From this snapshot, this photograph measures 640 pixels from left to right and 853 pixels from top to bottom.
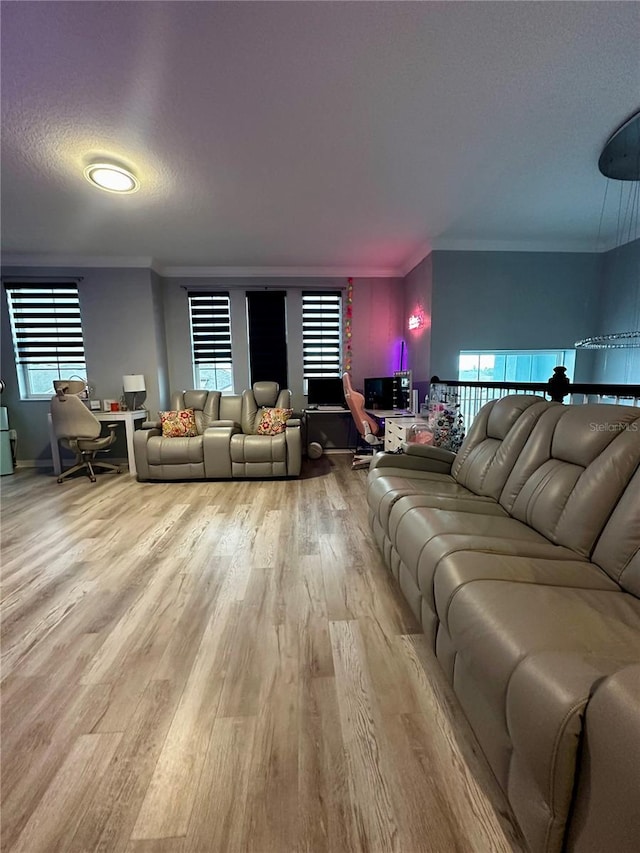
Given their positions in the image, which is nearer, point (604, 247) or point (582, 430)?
point (582, 430)

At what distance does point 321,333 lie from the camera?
5094 millimetres

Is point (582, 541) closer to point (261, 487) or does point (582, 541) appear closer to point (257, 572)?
point (257, 572)

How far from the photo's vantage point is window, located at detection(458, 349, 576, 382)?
170 inches

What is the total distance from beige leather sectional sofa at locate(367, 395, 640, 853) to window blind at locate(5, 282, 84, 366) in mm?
4884

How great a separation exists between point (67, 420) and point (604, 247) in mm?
6769

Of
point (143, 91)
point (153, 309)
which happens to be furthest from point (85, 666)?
point (153, 309)

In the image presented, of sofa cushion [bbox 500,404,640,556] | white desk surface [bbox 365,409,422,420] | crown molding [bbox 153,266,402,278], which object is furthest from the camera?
crown molding [bbox 153,266,402,278]

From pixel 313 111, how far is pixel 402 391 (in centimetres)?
316

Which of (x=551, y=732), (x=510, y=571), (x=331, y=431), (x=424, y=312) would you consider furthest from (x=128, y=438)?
(x=551, y=732)

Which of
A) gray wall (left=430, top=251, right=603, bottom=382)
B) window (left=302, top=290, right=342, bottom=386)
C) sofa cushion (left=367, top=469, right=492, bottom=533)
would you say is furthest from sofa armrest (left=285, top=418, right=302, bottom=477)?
gray wall (left=430, top=251, right=603, bottom=382)

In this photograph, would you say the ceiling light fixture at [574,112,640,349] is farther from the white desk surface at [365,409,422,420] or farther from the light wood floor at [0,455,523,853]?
the light wood floor at [0,455,523,853]

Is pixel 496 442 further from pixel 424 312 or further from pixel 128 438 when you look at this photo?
pixel 128 438

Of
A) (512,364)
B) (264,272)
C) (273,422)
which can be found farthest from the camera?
(264,272)

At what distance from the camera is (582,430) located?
145 centimetres
